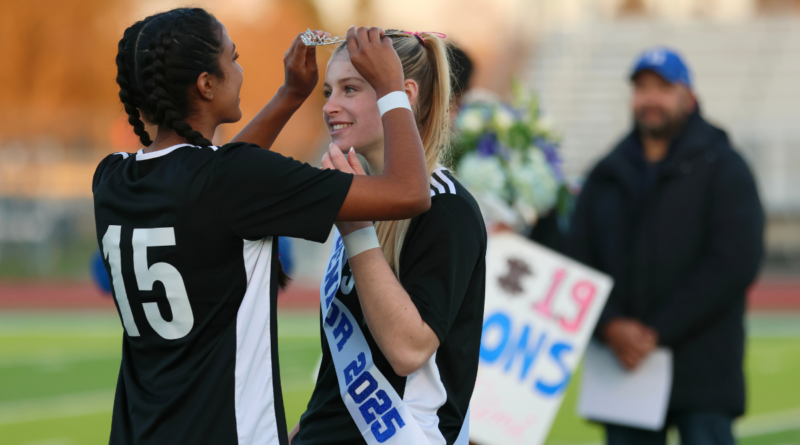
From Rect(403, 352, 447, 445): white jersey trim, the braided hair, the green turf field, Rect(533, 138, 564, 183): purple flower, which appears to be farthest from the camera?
the green turf field

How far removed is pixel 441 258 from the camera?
204 cm

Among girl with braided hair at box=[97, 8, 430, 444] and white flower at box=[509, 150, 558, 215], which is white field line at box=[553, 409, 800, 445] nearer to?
white flower at box=[509, 150, 558, 215]

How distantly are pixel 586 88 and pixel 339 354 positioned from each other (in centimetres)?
2891

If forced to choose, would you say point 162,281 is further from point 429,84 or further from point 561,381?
point 561,381

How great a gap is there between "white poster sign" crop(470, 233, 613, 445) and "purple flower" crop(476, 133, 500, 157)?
21.0 inches

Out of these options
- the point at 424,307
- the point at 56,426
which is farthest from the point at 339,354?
the point at 56,426

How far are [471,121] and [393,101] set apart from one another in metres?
2.51

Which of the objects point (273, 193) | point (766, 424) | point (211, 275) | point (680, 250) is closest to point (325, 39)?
point (273, 193)

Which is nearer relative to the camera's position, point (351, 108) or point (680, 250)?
point (351, 108)

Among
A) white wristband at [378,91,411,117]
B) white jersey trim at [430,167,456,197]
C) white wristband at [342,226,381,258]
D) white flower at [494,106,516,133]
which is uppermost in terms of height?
white wristband at [378,91,411,117]

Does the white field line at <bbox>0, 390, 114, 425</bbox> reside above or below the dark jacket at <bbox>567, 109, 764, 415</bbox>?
below

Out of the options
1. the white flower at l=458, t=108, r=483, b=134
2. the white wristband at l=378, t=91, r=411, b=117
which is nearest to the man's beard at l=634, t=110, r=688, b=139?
the white flower at l=458, t=108, r=483, b=134

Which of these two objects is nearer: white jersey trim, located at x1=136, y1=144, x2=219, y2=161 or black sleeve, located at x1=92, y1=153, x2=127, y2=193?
white jersey trim, located at x1=136, y1=144, x2=219, y2=161

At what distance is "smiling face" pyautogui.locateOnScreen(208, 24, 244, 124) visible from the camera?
207 cm
